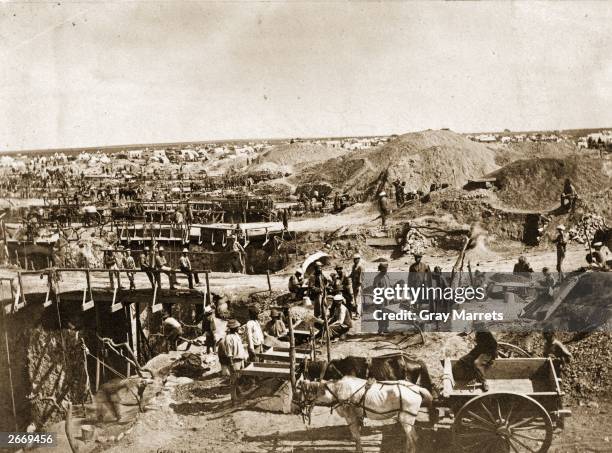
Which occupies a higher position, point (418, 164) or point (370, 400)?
point (418, 164)

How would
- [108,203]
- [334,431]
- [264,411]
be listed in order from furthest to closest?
[108,203]
[264,411]
[334,431]

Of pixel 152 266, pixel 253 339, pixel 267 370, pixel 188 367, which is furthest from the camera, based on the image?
pixel 152 266

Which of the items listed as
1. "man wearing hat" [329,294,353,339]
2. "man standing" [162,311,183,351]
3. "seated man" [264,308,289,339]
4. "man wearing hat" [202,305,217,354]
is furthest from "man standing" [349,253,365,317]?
"man standing" [162,311,183,351]

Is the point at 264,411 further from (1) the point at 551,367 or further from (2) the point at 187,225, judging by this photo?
(2) the point at 187,225

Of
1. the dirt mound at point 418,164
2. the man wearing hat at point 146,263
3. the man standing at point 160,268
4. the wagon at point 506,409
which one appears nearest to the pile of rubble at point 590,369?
the wagon at point 506,409

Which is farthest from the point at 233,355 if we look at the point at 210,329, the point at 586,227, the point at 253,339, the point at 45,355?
the point at 586,227

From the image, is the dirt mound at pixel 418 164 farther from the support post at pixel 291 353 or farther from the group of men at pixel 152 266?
the support post at pixel 291 353

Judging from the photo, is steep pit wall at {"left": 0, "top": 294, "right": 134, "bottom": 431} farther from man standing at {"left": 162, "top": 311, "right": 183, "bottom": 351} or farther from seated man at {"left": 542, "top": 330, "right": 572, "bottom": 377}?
seated man at {"left": 542, "top": 330, "right": 572, "bottom": 377}

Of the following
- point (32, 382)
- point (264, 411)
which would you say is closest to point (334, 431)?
point (264, 411)

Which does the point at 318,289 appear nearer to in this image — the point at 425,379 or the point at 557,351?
the point at 425,379
